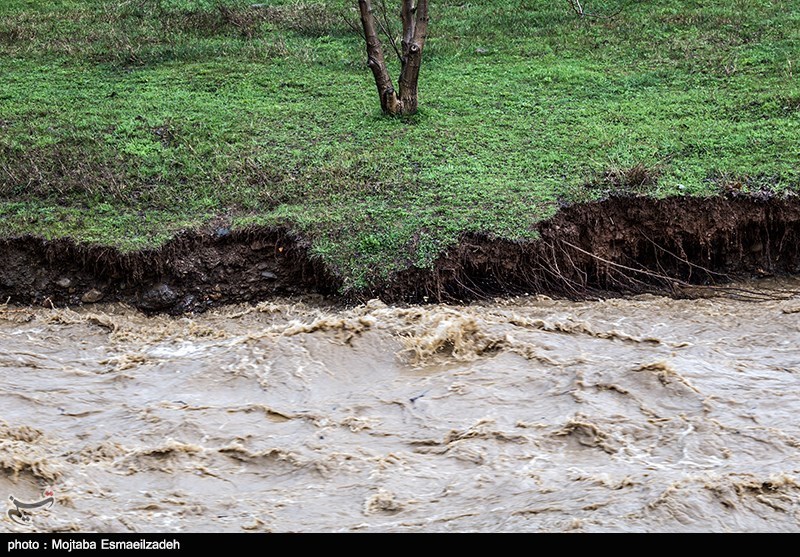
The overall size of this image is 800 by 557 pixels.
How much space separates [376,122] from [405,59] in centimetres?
86

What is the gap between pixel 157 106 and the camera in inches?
429

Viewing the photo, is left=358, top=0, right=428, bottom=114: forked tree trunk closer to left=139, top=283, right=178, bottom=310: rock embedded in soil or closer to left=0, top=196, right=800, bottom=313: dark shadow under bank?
left=0, top=196, right=800, bottom=313: dark shadow under bank

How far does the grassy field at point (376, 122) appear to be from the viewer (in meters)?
8.81

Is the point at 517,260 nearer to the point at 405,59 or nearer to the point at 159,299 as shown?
the point at 405,59

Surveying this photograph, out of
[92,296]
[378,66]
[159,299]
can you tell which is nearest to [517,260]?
[378,66]

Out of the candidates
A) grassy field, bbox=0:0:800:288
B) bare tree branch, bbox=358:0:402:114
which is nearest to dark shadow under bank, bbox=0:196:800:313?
grassy field, bbox=0:0:800:288

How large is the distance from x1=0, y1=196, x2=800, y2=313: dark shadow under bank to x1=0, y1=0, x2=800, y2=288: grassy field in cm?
20

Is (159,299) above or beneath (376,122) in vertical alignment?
beneath

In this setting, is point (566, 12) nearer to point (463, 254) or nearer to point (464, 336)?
point (463, 254)

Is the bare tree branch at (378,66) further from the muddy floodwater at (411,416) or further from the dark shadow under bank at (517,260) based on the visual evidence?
the muddy floodwater at (411,416)

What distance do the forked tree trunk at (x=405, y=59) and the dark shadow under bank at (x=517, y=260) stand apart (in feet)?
9.26

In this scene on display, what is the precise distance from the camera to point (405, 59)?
411 inches

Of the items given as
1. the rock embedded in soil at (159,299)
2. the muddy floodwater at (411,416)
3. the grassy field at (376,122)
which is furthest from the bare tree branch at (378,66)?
the rock embedded in soil at (159,299)

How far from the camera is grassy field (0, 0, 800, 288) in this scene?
28.9 ft
